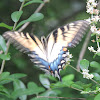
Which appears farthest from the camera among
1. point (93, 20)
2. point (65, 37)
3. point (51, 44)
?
point (51, 44)

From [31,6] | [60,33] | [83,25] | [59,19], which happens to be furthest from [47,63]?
[59,19]

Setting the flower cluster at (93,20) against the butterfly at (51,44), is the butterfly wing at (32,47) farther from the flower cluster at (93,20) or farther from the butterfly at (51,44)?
the flower cluster at (93,20)

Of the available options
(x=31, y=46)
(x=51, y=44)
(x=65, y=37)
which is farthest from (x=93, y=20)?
(x=31, y=46)

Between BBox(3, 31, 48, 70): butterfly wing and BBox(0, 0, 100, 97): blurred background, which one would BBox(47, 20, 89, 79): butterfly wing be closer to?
BBox(3, 31, 48, 70): butterfly wing

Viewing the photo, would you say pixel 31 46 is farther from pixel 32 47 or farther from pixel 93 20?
pixel 93 20

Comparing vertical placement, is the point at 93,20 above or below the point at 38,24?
above

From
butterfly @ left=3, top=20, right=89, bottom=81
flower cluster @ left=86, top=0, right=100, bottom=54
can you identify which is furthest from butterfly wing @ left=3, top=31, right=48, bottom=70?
flower cluster @ left=86, top=0, right=100, bottom=54
